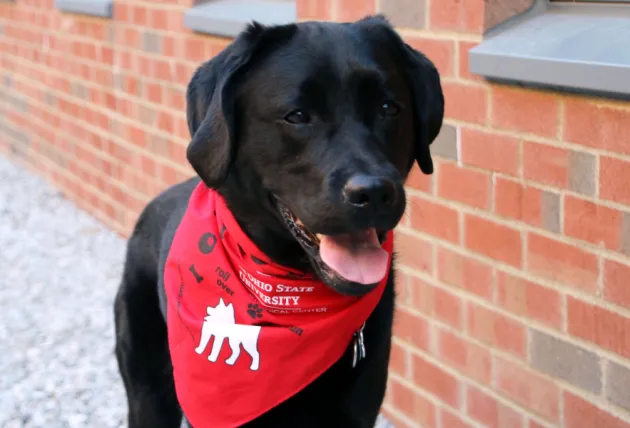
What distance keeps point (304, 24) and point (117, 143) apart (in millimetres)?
3775

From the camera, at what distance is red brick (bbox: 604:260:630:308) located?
263 centimetres

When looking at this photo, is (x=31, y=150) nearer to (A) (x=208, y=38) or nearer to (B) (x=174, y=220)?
(A) (x=208, y=38)

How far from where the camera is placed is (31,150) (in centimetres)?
776

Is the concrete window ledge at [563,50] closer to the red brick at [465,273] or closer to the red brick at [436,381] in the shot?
the red brick at [465,273]

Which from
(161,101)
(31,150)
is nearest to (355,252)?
(161,101)

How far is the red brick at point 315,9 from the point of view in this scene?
11.8ft

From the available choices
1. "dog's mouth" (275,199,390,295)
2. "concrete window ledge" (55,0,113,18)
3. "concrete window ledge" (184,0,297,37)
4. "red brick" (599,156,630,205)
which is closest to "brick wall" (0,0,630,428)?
"red brick" (599,156,630,205)

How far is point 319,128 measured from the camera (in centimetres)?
223

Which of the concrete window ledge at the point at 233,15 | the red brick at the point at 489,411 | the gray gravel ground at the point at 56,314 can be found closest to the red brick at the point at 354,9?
the concrete window ledge at the point at 233,15

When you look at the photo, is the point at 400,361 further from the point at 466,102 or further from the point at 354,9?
the point at 354,9

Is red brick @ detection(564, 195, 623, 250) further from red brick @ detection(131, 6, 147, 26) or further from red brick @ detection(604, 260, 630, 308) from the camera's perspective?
red brick @ detection(131, 6, 147, 26)

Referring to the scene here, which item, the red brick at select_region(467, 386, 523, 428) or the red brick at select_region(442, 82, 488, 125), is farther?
the red brick at select_region(467, 386, 523, 428)

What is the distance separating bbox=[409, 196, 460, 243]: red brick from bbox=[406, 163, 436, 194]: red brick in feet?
0.15

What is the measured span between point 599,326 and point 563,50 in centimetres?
90
